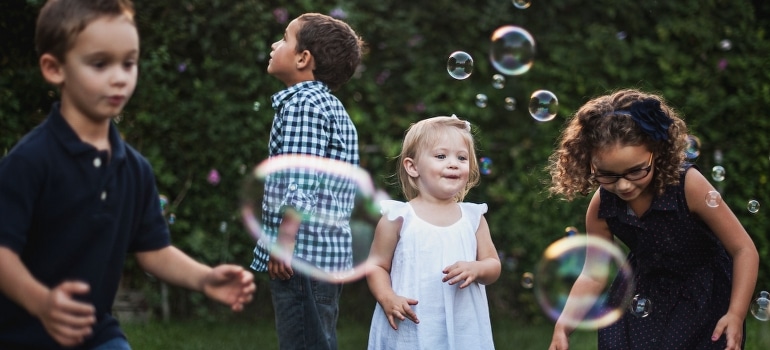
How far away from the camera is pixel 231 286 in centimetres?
235

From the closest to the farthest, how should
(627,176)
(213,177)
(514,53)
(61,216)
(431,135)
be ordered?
(61,216), (627,176), (431,135), (514,53), (213,177)

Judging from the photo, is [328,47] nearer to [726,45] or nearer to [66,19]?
[66,19]

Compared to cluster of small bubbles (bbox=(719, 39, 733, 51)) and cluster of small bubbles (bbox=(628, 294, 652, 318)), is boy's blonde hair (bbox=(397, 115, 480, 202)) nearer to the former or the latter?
cluster of small bubbles (bbox=(628, 294, 652, 318))

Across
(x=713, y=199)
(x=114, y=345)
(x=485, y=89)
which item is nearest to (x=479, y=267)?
(x=713, y=199)

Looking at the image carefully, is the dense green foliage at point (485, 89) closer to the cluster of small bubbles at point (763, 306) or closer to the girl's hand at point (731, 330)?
the cluster of small bubbles at point (763, 306)

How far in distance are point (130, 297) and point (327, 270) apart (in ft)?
9.84

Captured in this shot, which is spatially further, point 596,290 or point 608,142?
point 596,290

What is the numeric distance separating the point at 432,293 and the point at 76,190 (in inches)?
61.9

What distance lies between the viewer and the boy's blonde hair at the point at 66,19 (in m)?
2.25

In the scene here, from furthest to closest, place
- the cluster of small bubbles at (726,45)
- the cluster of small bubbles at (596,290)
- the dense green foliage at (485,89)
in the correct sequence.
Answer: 1. the cluster of small bubbles at (726,45)
2. the dense green foliage at (485,89)
3. the cluster of small bubbles at (596,290)

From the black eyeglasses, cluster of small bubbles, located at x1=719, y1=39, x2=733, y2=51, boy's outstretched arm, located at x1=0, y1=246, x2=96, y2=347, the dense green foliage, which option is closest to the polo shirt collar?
boy's outstretched arm, located at x1=0, y1=246, x2=96, y2=347

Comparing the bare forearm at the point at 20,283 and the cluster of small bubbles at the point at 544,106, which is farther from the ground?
the cluster of small bubbles at the point at 544,106

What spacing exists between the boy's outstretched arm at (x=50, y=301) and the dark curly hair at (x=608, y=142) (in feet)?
6.26

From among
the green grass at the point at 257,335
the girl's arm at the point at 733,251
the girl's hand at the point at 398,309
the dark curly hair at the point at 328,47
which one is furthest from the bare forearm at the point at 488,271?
the green grass at the point at 257,335
